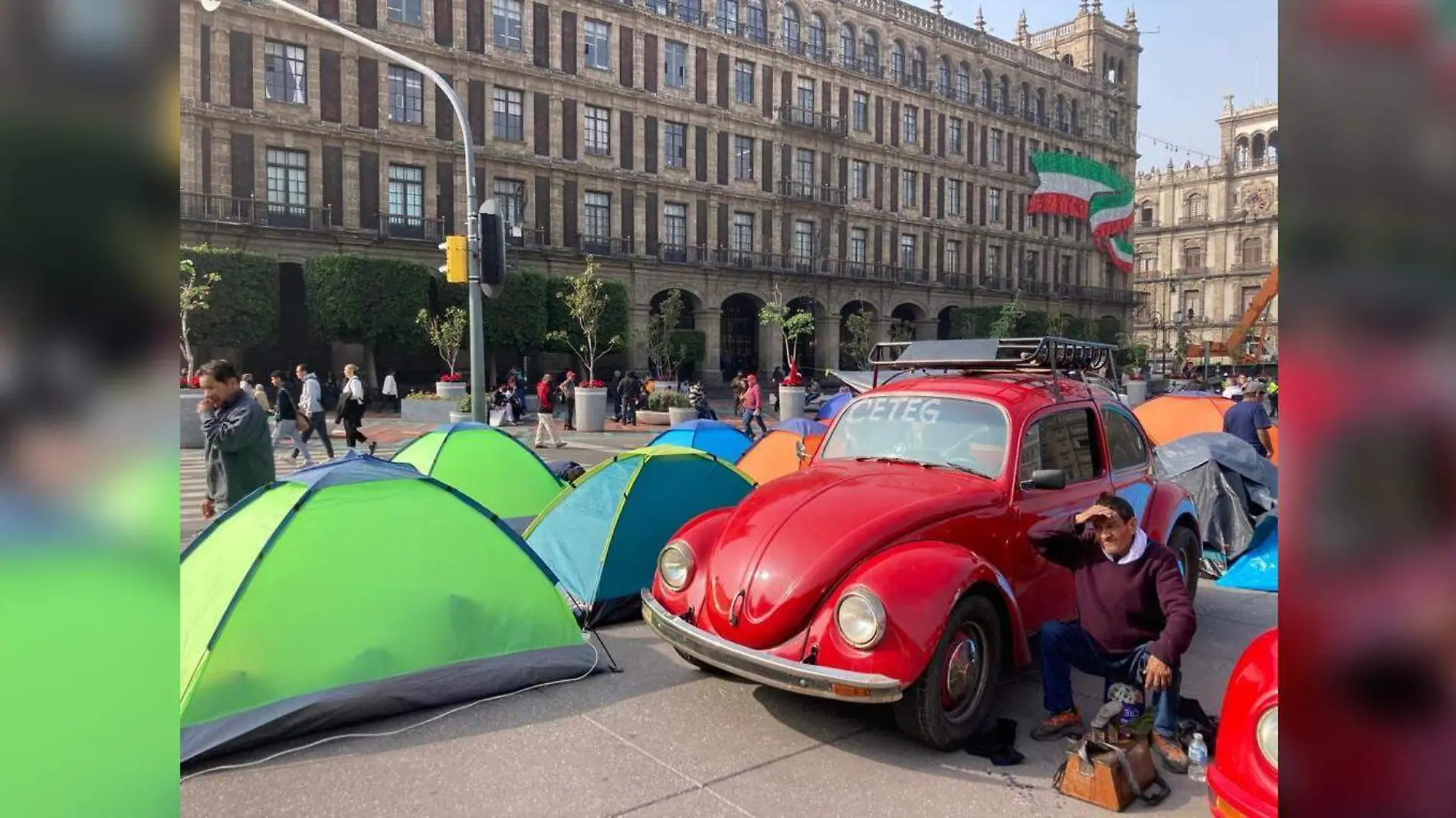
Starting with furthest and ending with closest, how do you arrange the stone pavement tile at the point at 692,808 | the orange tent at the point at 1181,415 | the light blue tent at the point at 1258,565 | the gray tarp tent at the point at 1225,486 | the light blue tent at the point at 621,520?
the orange tent at the point at 1181,415, the gray tarp tent at the point at 1225,486, the light blue tent at the point at 1258,565, the light blue tent at the point at 621,520, the stone pavement tile at the point at 692,808

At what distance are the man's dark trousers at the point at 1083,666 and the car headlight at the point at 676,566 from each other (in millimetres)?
1958

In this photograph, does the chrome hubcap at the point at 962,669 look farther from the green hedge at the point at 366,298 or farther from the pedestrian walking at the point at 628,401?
the green hedge at the point at 366,298

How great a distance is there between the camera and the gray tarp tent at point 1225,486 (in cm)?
841

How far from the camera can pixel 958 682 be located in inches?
180

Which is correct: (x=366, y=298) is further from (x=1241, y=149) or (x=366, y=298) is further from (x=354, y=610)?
(x=1241, y=149)

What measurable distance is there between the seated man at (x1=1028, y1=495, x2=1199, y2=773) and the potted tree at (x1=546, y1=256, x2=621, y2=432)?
63.3ft

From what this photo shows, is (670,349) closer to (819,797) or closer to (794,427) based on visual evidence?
(794,427)

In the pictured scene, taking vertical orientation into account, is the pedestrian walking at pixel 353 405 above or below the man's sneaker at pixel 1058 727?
above

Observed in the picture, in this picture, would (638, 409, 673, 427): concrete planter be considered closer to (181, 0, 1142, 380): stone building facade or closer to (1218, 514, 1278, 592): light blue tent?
(181, 0, 1142, 380): stone building facade

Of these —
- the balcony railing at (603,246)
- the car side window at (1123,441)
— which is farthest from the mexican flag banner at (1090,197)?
the car side window at (1123,441)

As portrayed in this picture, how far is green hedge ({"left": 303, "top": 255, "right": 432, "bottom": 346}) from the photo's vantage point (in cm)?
3016

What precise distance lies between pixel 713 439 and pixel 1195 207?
6151 centimetres

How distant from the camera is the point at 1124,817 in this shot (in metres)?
3.89
